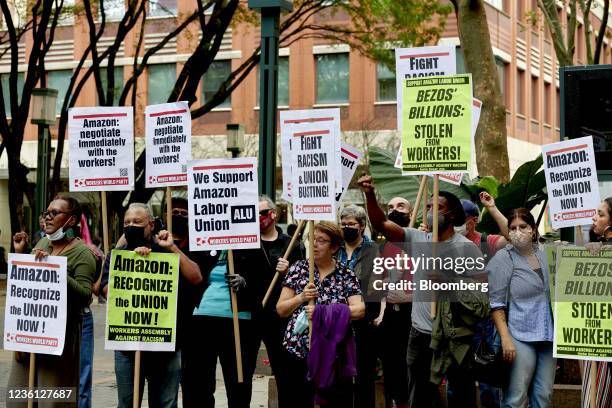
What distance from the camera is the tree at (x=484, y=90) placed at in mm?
15328

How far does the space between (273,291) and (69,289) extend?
5.09 ft

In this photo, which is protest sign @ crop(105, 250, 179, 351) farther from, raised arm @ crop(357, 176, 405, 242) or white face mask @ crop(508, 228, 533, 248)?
white face mask @ crop(508, 228, 533, 248)

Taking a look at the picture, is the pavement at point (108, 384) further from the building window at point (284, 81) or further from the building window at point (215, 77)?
the building window at point (215, 77)

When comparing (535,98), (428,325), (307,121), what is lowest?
(428,325)

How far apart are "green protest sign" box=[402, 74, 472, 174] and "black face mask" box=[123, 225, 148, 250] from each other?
6.24ft

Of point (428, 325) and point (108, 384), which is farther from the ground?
point (428, 325)

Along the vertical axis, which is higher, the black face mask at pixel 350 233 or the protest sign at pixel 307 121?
the protest sign at pixel 307 121

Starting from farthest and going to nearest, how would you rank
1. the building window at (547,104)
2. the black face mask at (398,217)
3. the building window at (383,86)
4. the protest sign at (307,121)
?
the building window at (547,104) → the building window at (383,86) → the black face mask at (398,217) → the protest sign at (307,121)

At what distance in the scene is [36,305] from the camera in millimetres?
8172

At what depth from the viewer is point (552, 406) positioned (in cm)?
985

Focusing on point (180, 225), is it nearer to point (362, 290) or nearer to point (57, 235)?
point (57, 235)

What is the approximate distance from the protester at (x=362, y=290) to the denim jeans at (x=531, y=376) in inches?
54.9

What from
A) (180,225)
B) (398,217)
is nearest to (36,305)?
(180,225)

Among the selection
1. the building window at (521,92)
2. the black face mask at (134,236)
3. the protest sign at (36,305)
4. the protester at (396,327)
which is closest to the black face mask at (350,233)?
the protester at (396,327)
